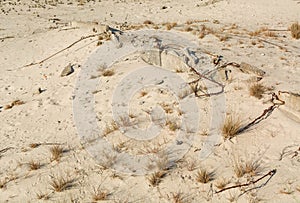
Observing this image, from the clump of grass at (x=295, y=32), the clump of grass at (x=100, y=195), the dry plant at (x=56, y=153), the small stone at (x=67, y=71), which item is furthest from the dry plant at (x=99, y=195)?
the clump of grass at (x=295, y=32)

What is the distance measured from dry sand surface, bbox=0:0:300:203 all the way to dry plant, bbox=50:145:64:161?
0.02 m

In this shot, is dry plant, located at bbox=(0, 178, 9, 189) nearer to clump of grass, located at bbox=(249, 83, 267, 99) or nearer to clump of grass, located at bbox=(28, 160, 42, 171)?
clump of grass, located at bbox=(28, 160, 42, 171)

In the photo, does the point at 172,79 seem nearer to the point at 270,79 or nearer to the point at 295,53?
the point at 270,79

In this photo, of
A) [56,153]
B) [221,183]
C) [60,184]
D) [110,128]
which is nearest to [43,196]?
[60,184]

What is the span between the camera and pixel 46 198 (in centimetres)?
392

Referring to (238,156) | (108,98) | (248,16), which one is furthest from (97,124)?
(248,16)

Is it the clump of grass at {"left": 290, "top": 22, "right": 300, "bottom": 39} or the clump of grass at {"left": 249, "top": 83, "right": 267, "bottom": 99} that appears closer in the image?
the clump of grass at {"left": 249, "top": 83, "right": 267, "bottom": 99}

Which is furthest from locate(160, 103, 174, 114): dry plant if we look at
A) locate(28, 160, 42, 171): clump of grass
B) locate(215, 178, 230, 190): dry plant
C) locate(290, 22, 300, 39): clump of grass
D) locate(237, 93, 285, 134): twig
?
locate(290, 22, 300, 39): clump of grass

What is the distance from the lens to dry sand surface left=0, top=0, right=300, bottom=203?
387cm

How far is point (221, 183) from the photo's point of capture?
371cm

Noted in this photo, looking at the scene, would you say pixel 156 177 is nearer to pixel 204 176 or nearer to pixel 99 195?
pixel 204 176

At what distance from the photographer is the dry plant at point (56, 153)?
4594mm

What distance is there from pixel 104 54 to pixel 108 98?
226 centimetres

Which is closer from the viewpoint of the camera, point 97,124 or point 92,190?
point 92,190
